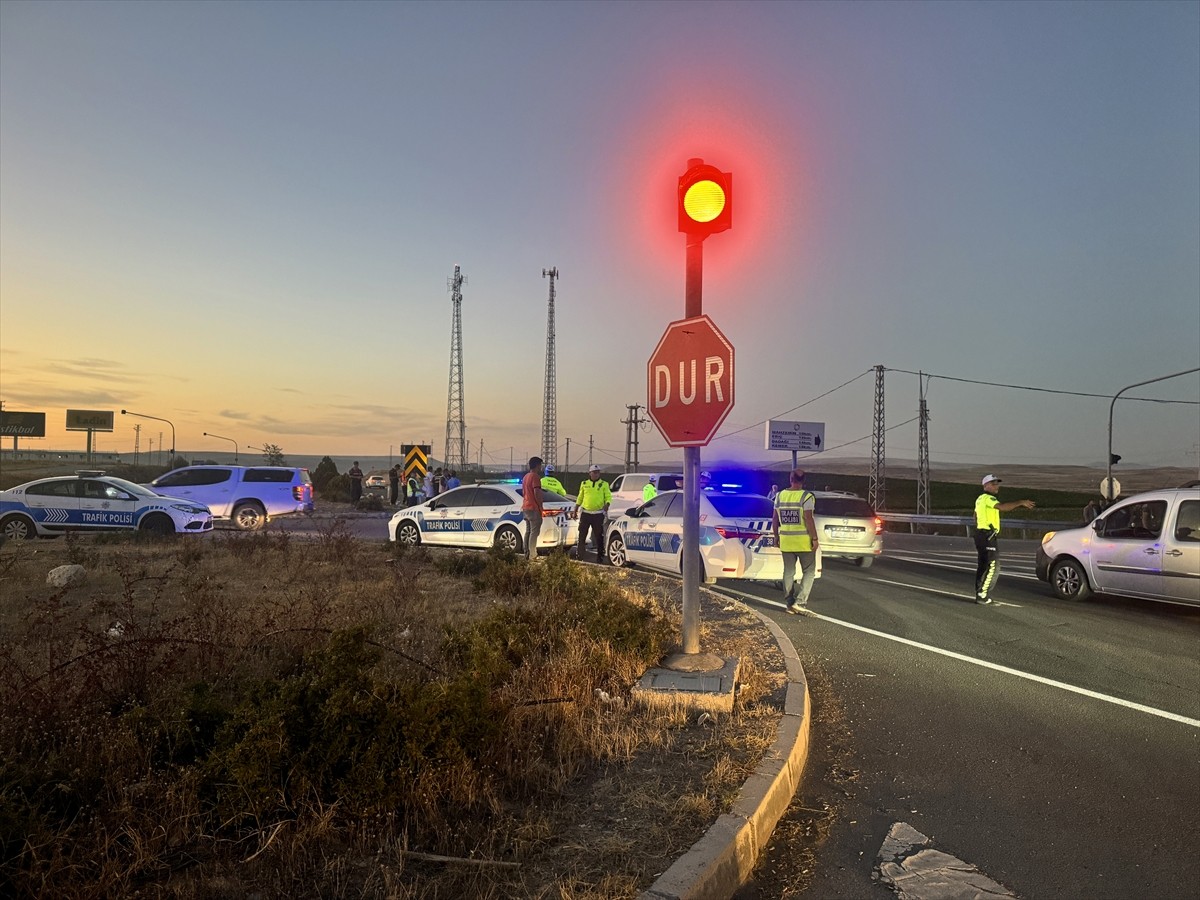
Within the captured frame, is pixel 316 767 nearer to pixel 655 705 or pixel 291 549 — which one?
pixel 655 705

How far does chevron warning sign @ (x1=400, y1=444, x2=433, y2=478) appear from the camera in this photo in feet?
93.1

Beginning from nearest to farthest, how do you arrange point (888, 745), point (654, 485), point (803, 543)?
point (888, 745), point (803, 543), point (654, 485)

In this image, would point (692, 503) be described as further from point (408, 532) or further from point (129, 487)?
point (129, 487)

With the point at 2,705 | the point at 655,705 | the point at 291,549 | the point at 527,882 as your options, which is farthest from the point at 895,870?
the point at 291,549

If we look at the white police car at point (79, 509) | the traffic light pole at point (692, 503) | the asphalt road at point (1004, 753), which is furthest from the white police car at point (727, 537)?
the white police car at point (79, 509)

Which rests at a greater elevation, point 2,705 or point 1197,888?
point 2,705

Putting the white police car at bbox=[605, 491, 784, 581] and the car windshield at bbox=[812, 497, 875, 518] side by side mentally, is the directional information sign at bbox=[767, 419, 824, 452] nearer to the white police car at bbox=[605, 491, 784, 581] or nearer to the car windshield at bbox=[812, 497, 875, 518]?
the car windshield at bbox=[812, 497, 875, 518]

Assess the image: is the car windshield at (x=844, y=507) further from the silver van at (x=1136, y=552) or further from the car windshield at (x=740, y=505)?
the car windshield at (x=740, y=505)

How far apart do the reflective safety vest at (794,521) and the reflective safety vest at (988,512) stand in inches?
112

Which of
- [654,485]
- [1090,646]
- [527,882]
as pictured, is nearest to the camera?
[527,882]

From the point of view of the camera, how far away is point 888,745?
5188 millimetres

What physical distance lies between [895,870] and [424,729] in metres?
2.28

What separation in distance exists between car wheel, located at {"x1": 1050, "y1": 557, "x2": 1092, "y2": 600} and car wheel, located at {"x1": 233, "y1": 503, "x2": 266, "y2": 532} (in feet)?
63.9

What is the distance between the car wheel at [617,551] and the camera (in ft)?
47.1
